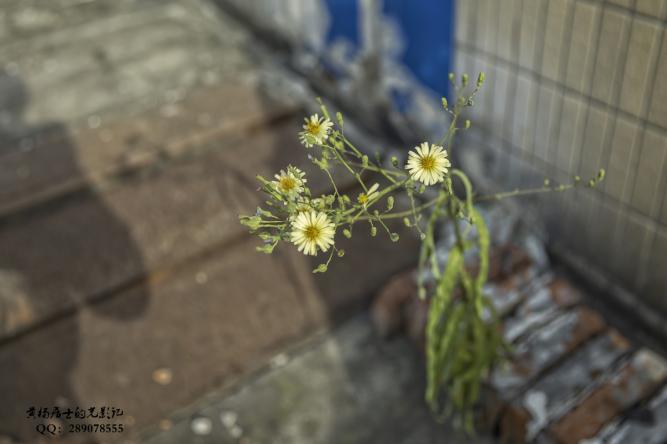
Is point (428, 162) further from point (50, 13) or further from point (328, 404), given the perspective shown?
point (50, 13)

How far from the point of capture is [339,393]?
2.67 meters

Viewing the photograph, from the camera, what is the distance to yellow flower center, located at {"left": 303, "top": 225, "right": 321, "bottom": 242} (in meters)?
1.27

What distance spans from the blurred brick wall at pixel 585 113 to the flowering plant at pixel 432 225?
0.57 metres

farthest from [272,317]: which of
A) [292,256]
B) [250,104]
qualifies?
[250,104]

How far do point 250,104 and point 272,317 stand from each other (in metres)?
1.72

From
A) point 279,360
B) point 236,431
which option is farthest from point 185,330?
point 236,431

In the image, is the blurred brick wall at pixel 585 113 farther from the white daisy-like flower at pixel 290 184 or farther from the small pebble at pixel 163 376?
the small pebble at pixel 163 376

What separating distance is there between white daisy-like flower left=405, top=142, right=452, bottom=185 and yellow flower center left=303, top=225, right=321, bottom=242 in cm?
23

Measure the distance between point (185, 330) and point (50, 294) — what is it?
2.25ft

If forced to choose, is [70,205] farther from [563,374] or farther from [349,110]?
[563,374]

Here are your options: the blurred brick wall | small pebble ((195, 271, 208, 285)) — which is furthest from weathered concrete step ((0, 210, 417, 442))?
the blurred brick wall

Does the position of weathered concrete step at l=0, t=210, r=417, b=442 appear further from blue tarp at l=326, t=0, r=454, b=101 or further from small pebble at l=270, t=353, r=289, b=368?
blue tarp at l=326, t=0, r=454, b=101

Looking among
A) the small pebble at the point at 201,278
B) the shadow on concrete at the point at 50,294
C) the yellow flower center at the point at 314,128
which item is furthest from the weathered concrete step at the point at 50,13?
the yellow flower center at the point at 314,128

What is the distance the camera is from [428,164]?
129cm
